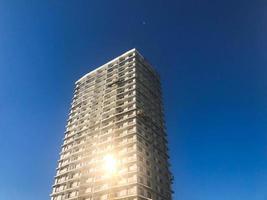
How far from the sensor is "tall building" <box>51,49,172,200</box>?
4956 centimetres

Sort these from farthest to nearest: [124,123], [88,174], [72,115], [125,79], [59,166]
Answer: [72,115] < [125,79] < [59,166] < [124,123] < [88,174]

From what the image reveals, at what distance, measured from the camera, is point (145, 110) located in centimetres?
6181

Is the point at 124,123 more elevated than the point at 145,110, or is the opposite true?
the point at 145,110

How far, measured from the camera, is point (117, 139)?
5581cm

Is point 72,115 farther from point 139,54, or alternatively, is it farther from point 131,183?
point 131,183

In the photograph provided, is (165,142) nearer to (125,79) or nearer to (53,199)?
(125,79)

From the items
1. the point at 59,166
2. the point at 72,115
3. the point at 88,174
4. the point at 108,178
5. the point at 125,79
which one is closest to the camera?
the point at 108,178

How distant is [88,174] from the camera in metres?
54.5

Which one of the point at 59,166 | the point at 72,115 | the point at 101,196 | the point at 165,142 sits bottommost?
the point at 101,196

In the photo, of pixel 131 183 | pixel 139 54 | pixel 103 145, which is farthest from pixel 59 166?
pixel 139 54

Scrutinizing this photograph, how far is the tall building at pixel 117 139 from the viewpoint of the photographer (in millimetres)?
49562

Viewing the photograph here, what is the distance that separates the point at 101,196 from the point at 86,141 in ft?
51.6

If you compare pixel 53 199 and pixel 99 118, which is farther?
pixel 99 118

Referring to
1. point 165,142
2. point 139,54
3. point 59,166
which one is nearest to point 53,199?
point 59,166
